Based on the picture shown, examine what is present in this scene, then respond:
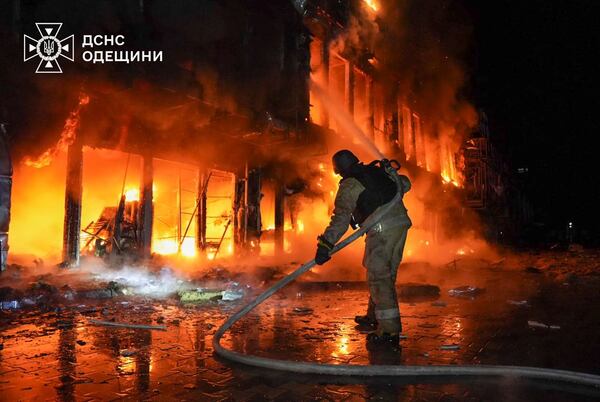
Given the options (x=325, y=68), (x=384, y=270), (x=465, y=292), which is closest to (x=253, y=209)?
(x=325, y=68)

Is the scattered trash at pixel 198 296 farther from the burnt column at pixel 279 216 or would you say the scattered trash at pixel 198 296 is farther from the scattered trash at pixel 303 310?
the burnt column at pixel 279 216

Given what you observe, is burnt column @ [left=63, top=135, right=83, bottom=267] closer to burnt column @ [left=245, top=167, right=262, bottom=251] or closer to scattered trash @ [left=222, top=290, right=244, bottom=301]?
scattered trash @ [left=222, top=290, right=244, bottom=301]

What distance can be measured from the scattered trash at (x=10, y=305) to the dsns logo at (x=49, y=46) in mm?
4246

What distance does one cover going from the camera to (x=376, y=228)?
4.36m

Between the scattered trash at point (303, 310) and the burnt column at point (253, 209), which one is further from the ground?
the burnt column at point (253, 209)

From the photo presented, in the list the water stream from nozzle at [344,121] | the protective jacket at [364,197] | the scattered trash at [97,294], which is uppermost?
the water stream from nozzle at [344,121]

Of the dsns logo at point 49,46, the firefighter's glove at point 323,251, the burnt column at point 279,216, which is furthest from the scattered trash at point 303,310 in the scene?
the burnt column at point 279,216

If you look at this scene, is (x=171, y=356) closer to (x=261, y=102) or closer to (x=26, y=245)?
(x=261, y=102)

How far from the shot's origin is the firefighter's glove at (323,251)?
4.05m

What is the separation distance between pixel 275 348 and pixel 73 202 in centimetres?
705

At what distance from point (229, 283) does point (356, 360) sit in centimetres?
513

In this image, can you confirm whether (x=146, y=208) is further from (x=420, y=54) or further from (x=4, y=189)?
(x=420, y=54)

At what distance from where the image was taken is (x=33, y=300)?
20.0ft

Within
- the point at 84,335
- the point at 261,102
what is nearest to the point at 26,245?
the point at 261,102
